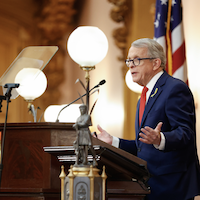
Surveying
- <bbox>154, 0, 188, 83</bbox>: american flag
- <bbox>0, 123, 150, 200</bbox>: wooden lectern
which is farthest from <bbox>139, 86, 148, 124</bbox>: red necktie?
<bbox>154, 0, 188, 83</bbox>: american flag

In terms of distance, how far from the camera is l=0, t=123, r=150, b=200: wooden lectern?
7.23 ft

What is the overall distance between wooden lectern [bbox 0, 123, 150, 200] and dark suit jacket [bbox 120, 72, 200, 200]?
20 centimetres

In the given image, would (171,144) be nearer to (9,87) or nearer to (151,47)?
(151,47)

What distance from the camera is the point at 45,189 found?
7.25ft

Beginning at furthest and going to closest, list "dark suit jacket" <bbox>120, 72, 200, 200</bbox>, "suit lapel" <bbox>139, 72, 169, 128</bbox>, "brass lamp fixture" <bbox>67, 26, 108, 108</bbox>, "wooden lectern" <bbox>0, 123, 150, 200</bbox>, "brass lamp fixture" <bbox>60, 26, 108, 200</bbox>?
"brass lamp fixture" <bbox>67, 26, 108, 108</bbox>
"suit lapel" <bbox>139, 72, 169, 128</bbox>
"dark suit jacket" <bbox>120, 72, 200, 200</bbox>
"wooden lectern" <bbox>0, 123, 150, 200</bbox>
"brass lamp fixture" <bbox>60, 26, 108, 200</bbox>

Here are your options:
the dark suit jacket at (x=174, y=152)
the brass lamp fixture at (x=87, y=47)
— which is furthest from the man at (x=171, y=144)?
the brass lamp fixture at (x=87, y=47)

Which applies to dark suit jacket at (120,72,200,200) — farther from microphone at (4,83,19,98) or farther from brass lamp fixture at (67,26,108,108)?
brass lamp fixture at (67,26,108,108)

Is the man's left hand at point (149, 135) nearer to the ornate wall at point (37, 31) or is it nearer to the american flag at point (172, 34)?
the american flag at point (172, 34)

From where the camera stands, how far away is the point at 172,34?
4.62 m

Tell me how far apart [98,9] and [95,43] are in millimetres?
3004

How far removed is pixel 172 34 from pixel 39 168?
290cm

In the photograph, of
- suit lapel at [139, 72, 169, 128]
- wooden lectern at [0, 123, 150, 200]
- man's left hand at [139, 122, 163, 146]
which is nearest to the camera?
man's left hand at [139, 122, 163, 146]

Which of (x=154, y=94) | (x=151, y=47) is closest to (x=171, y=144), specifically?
(x=154, y=94)

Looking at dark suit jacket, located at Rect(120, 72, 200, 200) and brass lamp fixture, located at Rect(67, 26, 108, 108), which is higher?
brass lamp fixture, located at Rect(67, 26, 108, 108)
